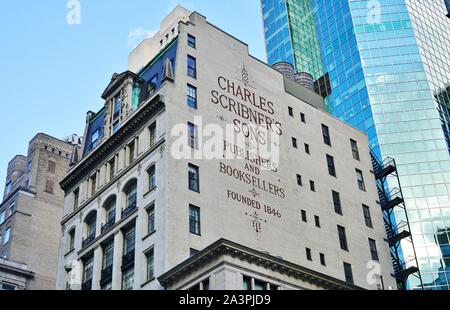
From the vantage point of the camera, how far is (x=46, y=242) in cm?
10781

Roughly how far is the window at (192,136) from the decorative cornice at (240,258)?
13017mm

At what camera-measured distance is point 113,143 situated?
71625 mm

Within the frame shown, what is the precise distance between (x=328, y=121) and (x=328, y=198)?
10.4 metres

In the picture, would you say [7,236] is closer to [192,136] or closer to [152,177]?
[152,177]

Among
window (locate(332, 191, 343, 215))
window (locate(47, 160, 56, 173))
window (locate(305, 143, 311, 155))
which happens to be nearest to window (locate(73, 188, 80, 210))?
window (locate(305, 143, 311, 155))

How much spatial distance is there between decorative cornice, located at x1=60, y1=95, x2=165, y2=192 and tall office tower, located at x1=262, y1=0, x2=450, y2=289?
56343 millimetres

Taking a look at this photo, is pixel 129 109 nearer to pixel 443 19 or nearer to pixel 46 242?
pixel 46 242

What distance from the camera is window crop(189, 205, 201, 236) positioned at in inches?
2384

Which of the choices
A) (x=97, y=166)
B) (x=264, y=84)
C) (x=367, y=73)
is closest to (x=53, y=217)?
(x=97, y=166)

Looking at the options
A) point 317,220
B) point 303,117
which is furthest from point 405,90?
point 317,220

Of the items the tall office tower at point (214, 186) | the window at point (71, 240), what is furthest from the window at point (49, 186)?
the window at point (71, 240)

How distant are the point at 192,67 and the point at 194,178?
38.9ft

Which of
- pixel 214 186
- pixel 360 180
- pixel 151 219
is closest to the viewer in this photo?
pixel 151 219

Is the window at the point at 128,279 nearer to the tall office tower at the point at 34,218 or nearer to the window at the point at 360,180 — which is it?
the window at the point at 360,180
